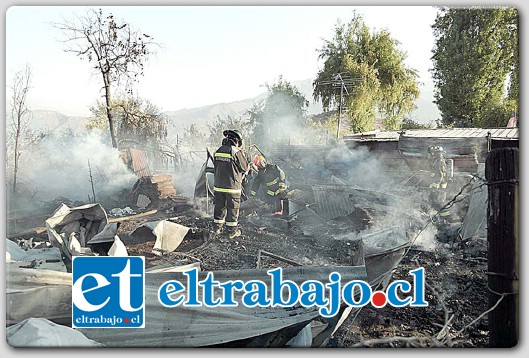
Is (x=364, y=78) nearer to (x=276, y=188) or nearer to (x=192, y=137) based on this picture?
(x=276, y=188)

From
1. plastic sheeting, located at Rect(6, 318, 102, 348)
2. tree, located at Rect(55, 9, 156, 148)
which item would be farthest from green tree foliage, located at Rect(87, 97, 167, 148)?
plastic sheeting, located at Rect(6, 318, 102, 348)

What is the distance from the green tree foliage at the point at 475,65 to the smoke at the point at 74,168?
3209 mm

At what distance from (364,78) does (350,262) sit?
5.81 ft

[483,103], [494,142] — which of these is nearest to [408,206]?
[494,142]

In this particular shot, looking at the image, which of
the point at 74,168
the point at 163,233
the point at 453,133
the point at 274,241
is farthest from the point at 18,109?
the point at 453,133

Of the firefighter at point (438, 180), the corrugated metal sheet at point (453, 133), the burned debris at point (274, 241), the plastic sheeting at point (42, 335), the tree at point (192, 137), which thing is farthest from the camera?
the tree at point (192, 137)

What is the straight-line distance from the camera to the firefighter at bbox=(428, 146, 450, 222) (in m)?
4.22

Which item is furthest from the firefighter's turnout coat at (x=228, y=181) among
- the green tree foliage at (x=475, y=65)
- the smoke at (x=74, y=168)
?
the green tree foliage at (x=475, y=65)

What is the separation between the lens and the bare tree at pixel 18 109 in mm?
4113

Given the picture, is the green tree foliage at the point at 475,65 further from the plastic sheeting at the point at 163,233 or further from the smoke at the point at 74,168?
the smoke at the point at 74,168

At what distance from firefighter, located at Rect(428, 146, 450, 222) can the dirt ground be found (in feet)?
1.04

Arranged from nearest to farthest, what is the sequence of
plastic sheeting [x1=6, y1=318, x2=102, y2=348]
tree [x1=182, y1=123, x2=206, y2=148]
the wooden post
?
1. the wooden post
2. plastic sheeting [x1=6, y1=318, x2=102, y2=348]
3. tree [x1=182, y1=123, x2=206, y2=148]

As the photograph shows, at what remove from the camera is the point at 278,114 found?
4.55 metres

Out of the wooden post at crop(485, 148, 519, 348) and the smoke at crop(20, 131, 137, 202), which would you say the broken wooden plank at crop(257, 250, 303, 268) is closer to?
the smoke at crop(20, 131, 137, 202)
